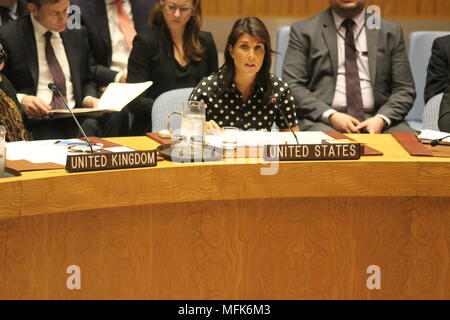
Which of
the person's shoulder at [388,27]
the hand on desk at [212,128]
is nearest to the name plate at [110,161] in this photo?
the hand on desk at [212,128]

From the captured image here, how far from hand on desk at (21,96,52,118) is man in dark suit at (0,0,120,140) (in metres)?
0.09

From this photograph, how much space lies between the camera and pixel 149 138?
2.46 meters

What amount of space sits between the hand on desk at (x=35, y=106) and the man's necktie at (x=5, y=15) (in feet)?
2.14

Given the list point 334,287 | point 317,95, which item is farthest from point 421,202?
point 317,95

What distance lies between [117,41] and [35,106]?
90 cm

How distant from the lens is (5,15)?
345cm

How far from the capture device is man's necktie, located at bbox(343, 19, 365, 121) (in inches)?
135

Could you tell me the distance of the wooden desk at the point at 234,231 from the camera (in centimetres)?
193

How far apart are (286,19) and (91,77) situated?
4.68ft

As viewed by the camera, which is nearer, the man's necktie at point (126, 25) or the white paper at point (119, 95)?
the white paper at point (119, 95)

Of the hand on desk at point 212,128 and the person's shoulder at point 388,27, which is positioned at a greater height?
the person's shoulder at point 388,27

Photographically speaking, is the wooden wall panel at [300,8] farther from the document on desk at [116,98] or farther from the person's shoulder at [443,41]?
the document on desk at [116,98]

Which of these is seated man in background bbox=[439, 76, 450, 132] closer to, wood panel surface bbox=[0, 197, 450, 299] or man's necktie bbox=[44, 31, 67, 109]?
→ wood panel surface bbox=[0, 197, 450, 299]

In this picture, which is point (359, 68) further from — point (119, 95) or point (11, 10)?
point (11, 10)
